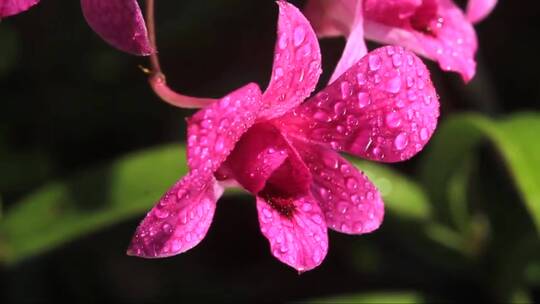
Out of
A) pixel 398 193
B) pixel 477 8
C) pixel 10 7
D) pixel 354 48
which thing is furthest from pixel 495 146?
pixel 10 7

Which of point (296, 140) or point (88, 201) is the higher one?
point (296, 140)

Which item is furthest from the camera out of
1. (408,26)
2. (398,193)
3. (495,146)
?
(398,193)

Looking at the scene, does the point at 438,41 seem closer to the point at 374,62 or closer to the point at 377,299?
the point at 374,62

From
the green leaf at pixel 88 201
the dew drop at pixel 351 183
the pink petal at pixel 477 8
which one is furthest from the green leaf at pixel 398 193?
the dew drop at pixel 351 183

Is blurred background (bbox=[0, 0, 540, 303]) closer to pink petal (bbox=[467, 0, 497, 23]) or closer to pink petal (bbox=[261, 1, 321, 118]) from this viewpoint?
pink petal (bbox=[467, 0, 497, 23])

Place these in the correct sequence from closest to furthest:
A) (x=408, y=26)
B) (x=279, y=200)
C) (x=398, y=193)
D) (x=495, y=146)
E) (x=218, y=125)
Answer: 1. (x=218, y=125)
2. (x=279, y=200)
3. (x=408, y=26)
4. (x=495, y=146)
5. (x=398, y=193)

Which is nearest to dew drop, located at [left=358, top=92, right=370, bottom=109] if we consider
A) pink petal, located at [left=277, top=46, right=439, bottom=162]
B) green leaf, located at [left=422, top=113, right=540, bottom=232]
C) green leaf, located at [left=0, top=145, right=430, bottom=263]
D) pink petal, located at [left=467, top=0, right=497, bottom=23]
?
pink petal, located at [left=277, top=46, right=439, bottom=162]

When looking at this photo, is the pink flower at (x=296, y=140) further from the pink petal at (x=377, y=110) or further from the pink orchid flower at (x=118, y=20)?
the pink orchid flower at (x=118, y=20)

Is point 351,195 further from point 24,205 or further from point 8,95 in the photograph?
point 8,95
